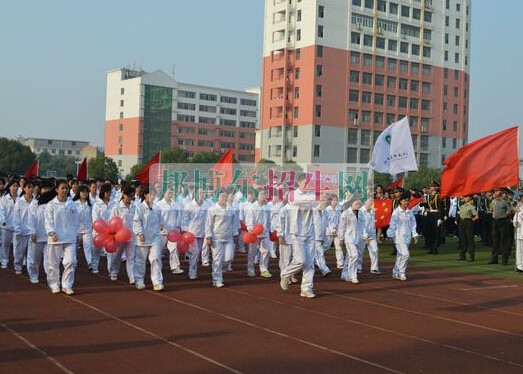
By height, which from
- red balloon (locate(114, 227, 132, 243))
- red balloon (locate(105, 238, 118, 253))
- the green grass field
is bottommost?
the green grass field

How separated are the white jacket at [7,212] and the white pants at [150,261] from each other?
3.46 meters

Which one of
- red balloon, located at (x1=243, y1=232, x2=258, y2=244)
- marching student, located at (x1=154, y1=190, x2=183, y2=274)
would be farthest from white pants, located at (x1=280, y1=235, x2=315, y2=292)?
marching student, located at (x1=154, y1=190, x2=183, y2=274)

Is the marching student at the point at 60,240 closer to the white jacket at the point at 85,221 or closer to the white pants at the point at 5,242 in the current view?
the white jacket at the point at 85,221

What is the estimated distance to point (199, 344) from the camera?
762 cm

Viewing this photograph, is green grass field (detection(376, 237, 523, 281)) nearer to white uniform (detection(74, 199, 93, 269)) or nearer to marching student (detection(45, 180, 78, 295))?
white uniform (detection(74, 199, 93, 269))

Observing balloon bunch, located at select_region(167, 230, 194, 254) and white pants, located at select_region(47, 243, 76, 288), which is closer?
white pants, located at select_region(47, 243, 76, 288)

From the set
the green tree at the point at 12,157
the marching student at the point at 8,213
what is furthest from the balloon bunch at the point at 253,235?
the green tree at the point at 12,157

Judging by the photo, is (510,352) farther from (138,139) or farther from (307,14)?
(138,139)

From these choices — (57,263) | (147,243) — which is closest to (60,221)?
(57,263)

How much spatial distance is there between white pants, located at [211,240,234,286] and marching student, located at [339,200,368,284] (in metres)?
2.67

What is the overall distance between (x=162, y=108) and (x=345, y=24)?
38.0 meters

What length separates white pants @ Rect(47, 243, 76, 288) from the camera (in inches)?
436

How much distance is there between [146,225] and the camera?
11930 millimetres

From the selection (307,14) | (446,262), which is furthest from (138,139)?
(446,262)
